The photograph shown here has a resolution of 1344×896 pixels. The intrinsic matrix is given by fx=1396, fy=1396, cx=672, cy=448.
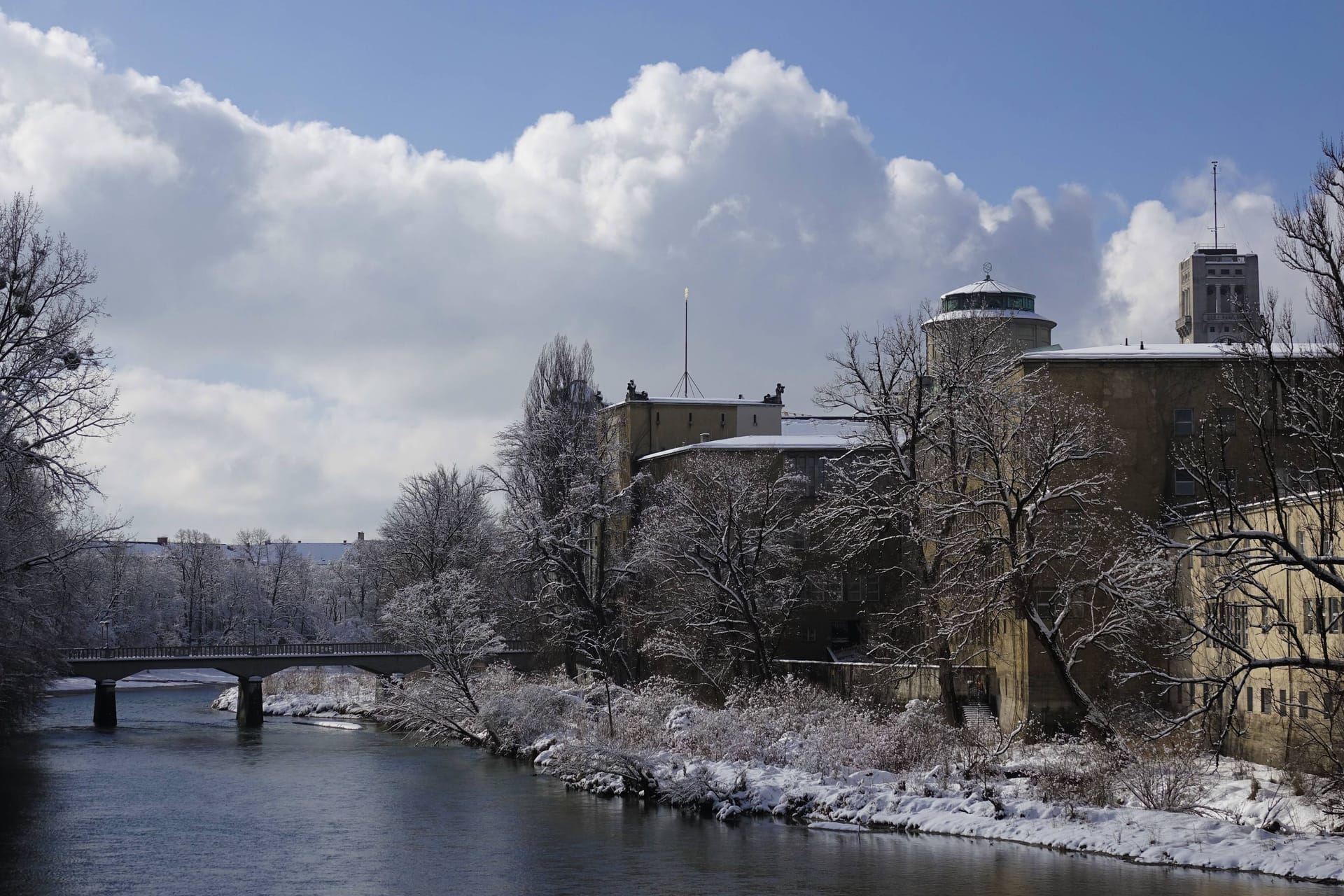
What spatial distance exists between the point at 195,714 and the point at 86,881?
166 ft

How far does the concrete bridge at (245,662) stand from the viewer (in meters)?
67.6

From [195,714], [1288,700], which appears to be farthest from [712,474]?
[195,714]

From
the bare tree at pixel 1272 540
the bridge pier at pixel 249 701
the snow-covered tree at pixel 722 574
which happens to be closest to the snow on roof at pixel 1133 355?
the bare tree at pixel 1272 540

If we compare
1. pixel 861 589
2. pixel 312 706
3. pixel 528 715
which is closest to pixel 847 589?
pixel 861 589

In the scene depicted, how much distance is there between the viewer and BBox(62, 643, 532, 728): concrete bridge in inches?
2662

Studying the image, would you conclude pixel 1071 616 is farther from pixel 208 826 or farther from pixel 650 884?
pixel 208 826

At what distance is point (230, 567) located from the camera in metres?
139

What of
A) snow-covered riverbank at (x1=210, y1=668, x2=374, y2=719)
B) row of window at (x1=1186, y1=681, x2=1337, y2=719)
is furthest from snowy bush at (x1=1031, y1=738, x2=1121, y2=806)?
snow-covered riverbank at (x1=210, y1=668, x2=374, y2=719)

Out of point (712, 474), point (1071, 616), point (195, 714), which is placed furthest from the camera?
point (195, 714)

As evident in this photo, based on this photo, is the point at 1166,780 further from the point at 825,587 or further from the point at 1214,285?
the point at 1214,285

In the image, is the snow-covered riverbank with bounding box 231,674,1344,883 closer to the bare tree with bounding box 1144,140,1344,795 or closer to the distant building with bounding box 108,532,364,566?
the bare tree with bounding box 1144,140,1344,795

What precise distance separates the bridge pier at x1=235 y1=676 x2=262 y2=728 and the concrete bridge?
35 mm

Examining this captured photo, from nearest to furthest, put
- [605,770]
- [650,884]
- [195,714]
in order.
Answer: [650,884]
[605,770]
[195,714]

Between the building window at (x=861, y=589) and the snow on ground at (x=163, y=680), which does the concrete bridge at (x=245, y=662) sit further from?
the snow on ground at (x=163, y=680)
